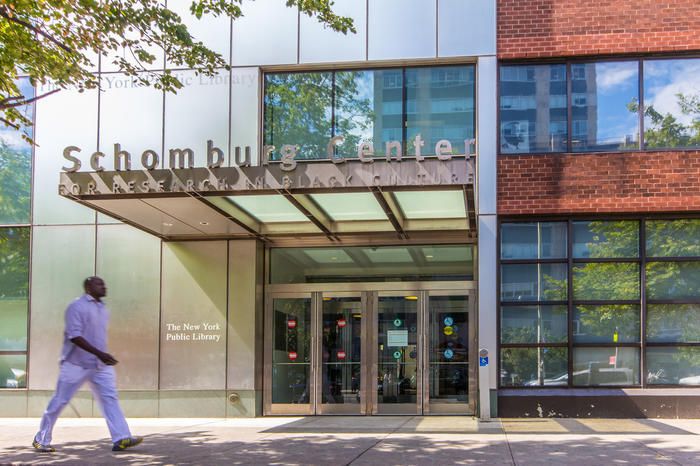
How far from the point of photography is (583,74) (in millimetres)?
14484

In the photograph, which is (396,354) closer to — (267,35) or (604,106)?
(604,106)

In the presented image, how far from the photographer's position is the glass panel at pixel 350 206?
39.9 ft

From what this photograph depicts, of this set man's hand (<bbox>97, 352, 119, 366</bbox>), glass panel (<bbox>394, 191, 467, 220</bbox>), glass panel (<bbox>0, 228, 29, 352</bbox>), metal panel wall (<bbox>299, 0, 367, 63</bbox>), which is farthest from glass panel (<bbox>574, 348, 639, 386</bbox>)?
glass panel (<bbox>0, 228, 29, 352</bbox>)

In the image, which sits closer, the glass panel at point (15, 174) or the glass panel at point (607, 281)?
the glass panel at point (607, 281)

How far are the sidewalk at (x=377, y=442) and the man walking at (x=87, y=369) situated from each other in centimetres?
24

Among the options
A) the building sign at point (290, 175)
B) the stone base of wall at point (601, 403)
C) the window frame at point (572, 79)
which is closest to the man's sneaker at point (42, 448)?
the building sign at point (290, 175)

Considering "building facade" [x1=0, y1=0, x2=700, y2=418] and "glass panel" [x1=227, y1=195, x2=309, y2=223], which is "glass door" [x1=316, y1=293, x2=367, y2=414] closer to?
"building facade" [x1=0, y1=0, x2=700, y2=418]

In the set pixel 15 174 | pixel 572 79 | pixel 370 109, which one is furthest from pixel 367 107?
pixel 15 174

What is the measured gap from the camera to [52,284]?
1536cm

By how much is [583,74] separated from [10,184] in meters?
10.3

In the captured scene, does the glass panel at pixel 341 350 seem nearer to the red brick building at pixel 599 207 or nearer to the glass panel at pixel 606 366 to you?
the red brick building at pixel 599 207

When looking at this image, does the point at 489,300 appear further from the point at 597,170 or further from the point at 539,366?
the point at 597,170

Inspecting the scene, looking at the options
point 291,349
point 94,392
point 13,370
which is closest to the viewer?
point 94,392

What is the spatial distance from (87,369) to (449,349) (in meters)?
7.21
